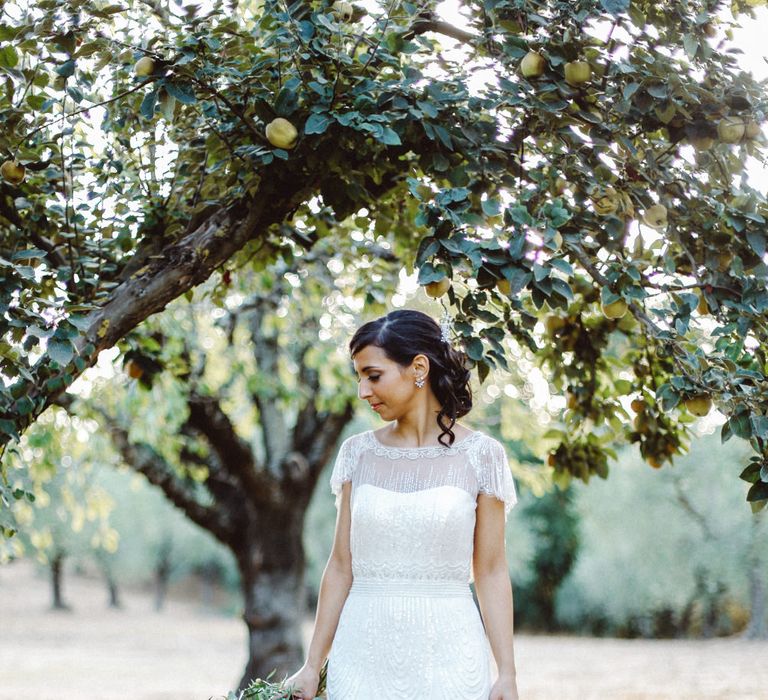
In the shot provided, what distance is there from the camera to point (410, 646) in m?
2.50

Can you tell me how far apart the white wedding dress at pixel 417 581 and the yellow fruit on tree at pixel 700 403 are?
0.50 m

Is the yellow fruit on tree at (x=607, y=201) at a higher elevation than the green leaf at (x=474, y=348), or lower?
higher

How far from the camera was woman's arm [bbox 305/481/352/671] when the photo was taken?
8.62 ft

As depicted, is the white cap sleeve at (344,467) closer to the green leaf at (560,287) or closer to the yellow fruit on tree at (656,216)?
the green leaf at (560,287)

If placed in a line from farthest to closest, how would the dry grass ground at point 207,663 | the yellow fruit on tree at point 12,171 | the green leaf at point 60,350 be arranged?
1. the dry grass ground at point 207,663
2. the yellow fruit on tree at point 12,171
3. the green leaf at point 60,350

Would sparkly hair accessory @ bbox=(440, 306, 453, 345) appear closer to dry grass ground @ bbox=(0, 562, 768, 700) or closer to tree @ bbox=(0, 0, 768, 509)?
tree @ bbox=(0, 0, 768, 509)

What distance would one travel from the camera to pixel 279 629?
24.7ft

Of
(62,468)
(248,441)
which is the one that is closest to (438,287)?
(248,441)

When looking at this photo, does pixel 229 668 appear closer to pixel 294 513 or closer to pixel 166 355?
pixel 294 513

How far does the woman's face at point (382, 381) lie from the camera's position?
261 centimetres

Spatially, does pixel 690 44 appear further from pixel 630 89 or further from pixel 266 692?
pixel 266 692

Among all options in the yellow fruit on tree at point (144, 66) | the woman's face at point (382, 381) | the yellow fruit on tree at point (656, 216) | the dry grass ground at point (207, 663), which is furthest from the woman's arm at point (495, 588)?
the dry grass ground at point (207, 663)

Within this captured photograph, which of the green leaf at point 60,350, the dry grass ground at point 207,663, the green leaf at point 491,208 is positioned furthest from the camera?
the dry grass ground at point 207,663

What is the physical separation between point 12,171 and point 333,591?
148 cm
